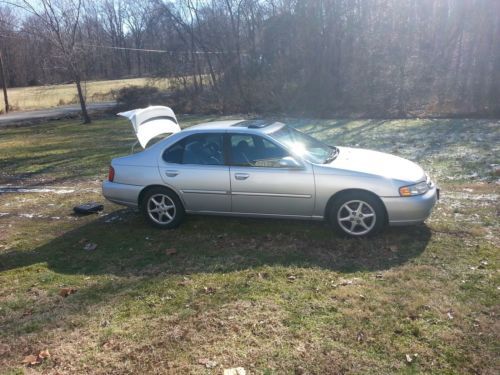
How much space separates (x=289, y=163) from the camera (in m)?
5.73

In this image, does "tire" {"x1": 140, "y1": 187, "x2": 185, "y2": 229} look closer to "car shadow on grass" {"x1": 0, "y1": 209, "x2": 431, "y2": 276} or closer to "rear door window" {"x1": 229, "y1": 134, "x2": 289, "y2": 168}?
"car shadow on grass" {"x1": 0, "y1": 209, "x2": 431, "y2": 276}

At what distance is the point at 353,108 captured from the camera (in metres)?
20.4

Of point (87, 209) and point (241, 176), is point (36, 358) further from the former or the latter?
point (87, 209)

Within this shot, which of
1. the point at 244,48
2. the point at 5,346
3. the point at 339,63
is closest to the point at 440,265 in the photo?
the point at 5,346

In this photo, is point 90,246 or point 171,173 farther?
point 171,173

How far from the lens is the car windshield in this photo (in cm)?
591

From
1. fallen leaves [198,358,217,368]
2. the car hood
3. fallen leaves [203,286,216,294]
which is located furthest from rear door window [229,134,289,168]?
fallen leaves [198,358,217,368]

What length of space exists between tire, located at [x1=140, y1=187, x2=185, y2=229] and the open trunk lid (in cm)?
89

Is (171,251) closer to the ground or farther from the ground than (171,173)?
closer to the ground

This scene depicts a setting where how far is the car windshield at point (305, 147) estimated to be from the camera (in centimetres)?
591

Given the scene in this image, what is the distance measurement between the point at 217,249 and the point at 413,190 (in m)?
2.55

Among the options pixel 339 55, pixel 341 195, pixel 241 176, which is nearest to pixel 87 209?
pixel 241 176

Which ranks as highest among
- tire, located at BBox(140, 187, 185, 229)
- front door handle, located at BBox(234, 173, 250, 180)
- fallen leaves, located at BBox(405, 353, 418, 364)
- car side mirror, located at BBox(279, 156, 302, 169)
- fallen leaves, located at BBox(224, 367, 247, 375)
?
car side mirror, located at BBox(279, 156, 302, 169)

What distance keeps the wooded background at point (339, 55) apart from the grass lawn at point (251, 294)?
12.3 m
